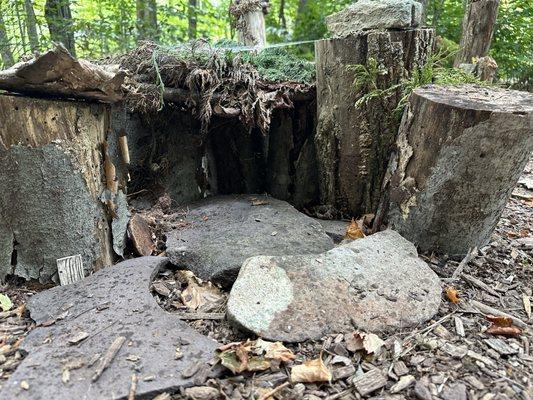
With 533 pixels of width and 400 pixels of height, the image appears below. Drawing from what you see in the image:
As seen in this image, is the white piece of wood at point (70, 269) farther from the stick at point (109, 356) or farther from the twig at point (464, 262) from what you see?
the twig at point (464, 262)

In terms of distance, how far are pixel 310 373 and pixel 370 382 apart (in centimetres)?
25

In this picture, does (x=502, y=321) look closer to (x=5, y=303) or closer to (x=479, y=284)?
(x=479, y=284)

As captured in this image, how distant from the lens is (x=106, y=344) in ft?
6.10

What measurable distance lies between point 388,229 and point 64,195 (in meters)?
2.17

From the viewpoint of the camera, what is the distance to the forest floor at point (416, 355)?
5.40 ft

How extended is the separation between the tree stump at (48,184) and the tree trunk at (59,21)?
4.71m

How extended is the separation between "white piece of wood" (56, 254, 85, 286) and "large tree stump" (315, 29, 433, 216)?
211 centimetres

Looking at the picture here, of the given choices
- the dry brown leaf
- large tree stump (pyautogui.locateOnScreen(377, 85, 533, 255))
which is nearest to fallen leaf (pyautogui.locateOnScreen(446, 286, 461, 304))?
large tree stump (pyautogui.locateOnScreen(377, 85, 533, 255))

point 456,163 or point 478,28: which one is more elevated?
point 478,28

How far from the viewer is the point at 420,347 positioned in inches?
75.1

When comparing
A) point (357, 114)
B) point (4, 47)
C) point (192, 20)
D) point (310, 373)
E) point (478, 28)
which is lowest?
point (310, 373)

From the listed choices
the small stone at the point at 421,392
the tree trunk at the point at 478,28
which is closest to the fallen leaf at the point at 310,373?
the small stone at the point at 421,392

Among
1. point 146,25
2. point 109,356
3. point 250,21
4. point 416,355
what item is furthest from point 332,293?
point 146,25

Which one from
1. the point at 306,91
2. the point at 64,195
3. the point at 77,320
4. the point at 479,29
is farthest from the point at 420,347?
the point at 479,29
